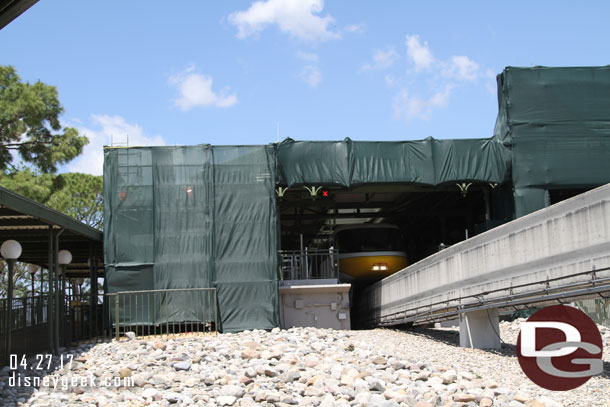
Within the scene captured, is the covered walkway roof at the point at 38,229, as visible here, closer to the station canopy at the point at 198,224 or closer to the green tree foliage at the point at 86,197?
the station canopy at the point at 198,224

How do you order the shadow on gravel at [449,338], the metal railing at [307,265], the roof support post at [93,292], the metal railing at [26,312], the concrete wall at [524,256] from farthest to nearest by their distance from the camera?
the metal railing at [307,265]
the roof support post at [93,292]
the shadow on gravel at [449,338]
the metal railing at [26,312]
the concrete wall at [524,256]

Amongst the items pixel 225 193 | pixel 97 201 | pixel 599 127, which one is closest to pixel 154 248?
pixel 225 193

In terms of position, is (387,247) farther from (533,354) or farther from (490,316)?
(533,354)

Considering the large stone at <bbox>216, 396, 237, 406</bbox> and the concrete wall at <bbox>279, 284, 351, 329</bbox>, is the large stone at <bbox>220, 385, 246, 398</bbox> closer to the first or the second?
the large stone at <bbox>216, 396, 237, 406</bbox>

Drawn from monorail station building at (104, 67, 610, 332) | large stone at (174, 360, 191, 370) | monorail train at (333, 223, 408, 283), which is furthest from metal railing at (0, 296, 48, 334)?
monorail train at (333, 223, 408, 283)

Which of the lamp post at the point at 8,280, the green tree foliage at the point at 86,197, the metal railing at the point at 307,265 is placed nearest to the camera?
the lamp post at the point at 8,280

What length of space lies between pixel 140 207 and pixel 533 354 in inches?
505

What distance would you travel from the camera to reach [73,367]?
45.8ft

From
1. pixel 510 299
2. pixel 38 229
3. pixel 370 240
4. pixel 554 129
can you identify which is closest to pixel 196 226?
pixel 38 229

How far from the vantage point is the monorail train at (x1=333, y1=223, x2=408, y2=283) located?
25.2 m

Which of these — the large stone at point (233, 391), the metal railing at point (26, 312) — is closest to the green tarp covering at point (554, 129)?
the large stone at point (233, 391)

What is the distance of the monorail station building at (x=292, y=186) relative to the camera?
2031cm

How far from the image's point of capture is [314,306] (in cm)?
2120

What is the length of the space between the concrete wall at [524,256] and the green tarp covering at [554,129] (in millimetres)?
6548
